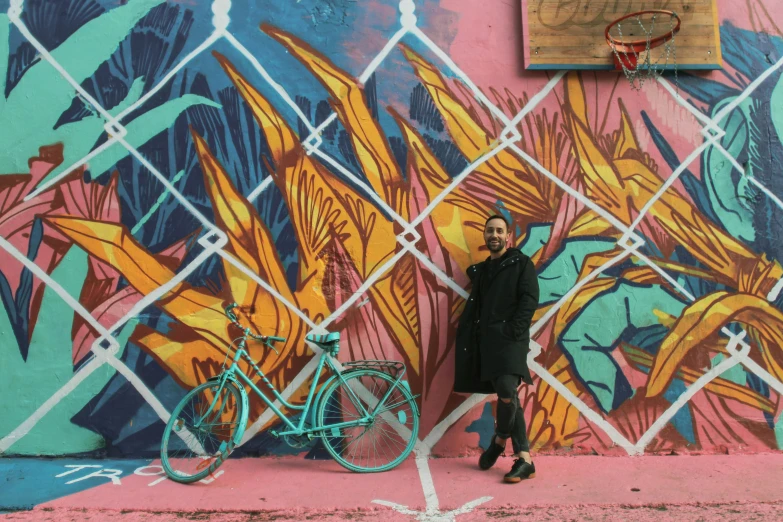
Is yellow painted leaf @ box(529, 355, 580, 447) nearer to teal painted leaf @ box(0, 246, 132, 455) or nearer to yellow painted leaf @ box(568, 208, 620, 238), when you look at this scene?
yellow painted leaf @ box(568, 208, 620, 238)

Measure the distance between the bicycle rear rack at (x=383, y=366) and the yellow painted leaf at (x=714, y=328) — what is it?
2004 mm

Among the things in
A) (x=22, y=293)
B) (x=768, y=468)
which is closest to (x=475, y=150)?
(x=768, y=468)

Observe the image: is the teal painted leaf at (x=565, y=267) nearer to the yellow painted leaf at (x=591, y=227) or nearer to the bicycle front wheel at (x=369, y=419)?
the yellow painted leaf at (x=591, y=227)

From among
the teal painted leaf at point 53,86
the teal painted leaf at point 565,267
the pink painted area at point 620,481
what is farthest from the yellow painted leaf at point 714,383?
the teal painted leaf at point 53,86

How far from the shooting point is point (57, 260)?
4660 mm

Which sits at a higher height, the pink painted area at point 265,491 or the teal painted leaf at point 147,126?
the teal painted leaf at point 147,126

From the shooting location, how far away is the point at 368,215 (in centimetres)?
475

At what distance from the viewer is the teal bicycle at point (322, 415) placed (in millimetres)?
4246

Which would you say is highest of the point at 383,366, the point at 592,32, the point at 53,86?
the point at 592,32

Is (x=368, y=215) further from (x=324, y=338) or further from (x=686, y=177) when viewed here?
(x=686, y=177)

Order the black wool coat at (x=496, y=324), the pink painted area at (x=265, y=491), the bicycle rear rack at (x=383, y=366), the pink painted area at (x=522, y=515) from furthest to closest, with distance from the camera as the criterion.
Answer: the bicycle rear rack at (x=383, y=366) → the black wool coat at (x=496, y=324) → the pink painted area at (x=265, y=491) → the pink painted area at (x=522, y=515)

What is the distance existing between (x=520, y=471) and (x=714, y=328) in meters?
2.10

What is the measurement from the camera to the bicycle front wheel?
4.36 meters

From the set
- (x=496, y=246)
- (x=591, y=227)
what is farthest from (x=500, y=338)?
(x=591, y=227)
